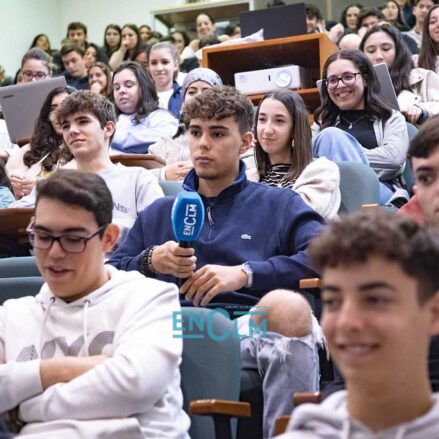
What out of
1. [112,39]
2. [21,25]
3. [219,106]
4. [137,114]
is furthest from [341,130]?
[21,25]

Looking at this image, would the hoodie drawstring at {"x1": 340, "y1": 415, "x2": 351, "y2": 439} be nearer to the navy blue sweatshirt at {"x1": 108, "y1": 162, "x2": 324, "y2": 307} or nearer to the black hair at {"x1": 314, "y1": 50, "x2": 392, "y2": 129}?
the navy blue sweatshirt at {"x1": 108, "y1": 162, "x2": 324, "y2": 307}

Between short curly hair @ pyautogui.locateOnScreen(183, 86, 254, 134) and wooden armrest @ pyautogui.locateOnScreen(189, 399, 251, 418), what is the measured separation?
4.11 ft

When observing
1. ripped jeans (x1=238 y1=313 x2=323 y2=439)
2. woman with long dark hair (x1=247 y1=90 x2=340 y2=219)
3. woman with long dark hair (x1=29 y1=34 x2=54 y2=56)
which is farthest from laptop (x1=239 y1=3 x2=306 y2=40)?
woman with long dark hair (x1=29 y1=34 x2=54 y2=56)

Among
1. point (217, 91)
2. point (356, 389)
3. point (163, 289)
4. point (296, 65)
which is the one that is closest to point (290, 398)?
point (163, 289)

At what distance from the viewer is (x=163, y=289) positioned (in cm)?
191

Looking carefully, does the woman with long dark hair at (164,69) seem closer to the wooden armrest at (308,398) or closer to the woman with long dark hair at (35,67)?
the woman with long dark hair at (35,67)

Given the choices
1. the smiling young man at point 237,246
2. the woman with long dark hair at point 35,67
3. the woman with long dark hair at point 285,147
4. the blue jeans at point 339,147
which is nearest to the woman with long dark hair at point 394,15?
the woman with long dark hair at point 35,67

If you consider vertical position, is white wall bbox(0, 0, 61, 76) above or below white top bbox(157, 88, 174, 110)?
above

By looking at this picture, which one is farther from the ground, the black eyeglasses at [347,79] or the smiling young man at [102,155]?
the black eyeglasses at [347,79]

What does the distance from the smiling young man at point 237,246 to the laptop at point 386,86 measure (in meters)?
1.66

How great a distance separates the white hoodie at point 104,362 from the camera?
1.72m

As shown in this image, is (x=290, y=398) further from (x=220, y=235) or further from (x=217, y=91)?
(x=217, y=91)

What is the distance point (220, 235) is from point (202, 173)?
217 millimetres

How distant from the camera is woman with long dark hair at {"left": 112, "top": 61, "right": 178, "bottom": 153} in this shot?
4.96m
